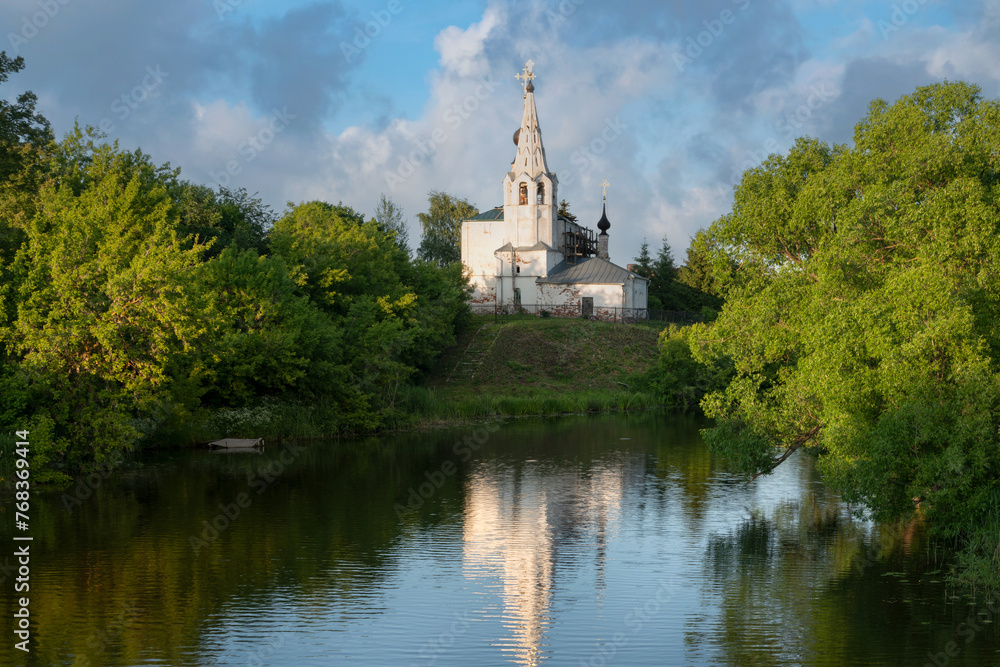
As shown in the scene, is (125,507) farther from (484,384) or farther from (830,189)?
(484,384)

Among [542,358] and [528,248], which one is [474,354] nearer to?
[542,358]

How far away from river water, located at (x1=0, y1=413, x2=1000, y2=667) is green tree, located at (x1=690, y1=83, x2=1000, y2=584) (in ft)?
7.98

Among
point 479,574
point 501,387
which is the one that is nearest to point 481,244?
point 501,387

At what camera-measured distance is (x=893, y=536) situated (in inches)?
896

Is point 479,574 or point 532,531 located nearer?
point 479,574

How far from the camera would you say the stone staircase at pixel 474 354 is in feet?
215

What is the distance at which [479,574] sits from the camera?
20047 mm

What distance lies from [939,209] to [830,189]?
4.34m

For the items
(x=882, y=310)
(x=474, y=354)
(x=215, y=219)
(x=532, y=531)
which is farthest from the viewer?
(x=474, y=354)

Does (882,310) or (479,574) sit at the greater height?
(882,310)

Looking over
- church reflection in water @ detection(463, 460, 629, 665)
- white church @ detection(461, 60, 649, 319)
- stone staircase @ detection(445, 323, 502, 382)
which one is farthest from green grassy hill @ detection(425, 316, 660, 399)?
church reflection in water @ detection(463, 460, 629, 665)

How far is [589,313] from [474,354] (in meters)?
19.1

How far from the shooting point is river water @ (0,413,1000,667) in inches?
599

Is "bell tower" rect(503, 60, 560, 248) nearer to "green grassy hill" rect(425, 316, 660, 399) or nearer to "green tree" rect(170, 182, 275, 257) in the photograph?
"green grassy hill" rect(425, 316, 660, 399)
